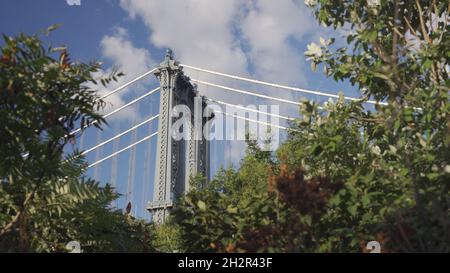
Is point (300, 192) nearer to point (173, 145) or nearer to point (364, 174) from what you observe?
point (364, 174)

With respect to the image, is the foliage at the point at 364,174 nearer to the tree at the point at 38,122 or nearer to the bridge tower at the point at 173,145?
the tree at the point at 38,122

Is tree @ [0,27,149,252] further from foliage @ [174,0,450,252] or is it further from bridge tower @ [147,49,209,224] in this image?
bridge tower @ [147,49,209,224]

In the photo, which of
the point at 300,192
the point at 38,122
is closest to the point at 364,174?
the point at 300,192

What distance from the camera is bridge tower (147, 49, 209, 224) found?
35719mm

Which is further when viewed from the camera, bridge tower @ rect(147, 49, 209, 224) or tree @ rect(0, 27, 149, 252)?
bridge tower @ rect(147, 49, 209, 224)

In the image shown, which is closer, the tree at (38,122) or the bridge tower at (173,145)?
the tree at (38,122)

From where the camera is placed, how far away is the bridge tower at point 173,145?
35719 millimetres

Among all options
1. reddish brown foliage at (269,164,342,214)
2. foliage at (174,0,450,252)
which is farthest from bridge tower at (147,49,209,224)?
reddish brown foliage at (269,164,342,214)

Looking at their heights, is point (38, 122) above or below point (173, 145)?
below

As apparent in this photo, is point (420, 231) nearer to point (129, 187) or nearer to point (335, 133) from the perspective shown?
point (335, 133)

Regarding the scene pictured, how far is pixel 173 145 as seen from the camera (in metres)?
39.6

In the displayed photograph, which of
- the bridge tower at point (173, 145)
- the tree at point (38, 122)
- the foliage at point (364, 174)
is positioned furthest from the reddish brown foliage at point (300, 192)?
the bridge tower at point (173, 145)

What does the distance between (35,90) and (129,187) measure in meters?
42.6
